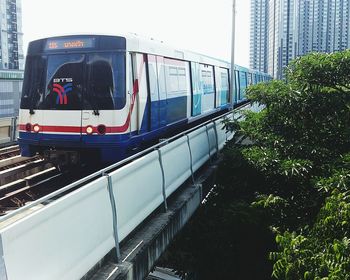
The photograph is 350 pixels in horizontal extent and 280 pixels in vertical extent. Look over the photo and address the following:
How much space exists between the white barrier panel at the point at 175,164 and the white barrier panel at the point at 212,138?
2241mm

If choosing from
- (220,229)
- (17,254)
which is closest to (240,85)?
(220,229)

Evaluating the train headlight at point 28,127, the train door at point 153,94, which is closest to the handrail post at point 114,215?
the train headlight at point 28,127

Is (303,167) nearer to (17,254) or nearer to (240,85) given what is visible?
(17,254)

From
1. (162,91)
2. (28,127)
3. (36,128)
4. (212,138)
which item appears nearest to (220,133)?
(212,138)

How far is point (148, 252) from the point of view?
4.97 metres

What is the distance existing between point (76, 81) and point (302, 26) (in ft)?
110

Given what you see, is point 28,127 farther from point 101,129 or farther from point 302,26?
point 302,26

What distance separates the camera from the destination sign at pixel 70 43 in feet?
28.5

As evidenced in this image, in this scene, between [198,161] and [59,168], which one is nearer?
[198,161]

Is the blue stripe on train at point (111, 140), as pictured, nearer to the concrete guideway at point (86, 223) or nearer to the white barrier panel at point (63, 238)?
the concrete guideway at point (86, 223)

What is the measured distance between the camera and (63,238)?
358 centimetres

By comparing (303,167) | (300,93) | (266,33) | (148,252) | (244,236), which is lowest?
(244,236)

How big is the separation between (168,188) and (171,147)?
69 centimetres

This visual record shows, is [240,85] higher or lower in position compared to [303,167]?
higher
